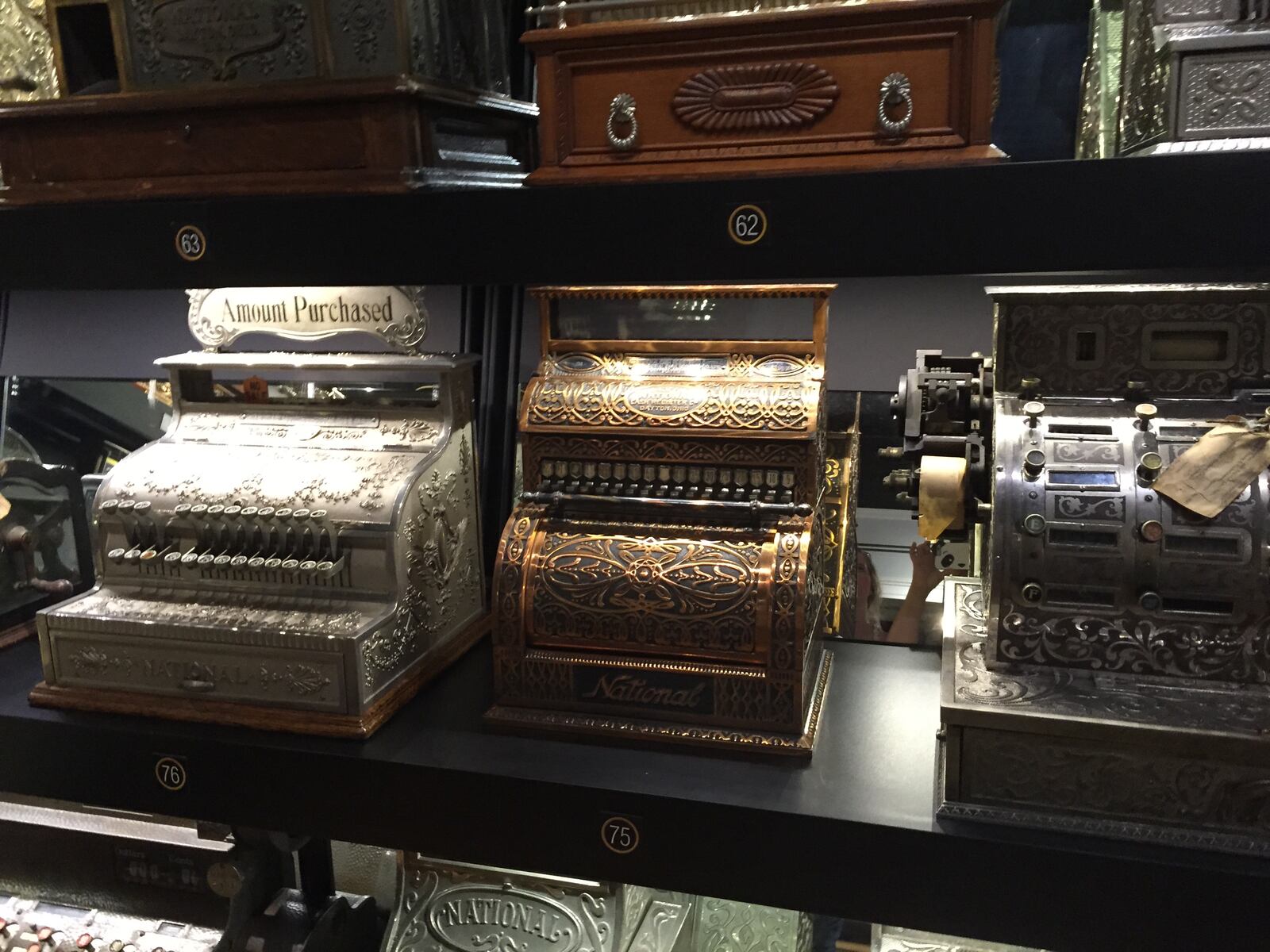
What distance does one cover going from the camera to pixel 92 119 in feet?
5.01

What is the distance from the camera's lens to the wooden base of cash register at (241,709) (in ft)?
5.26

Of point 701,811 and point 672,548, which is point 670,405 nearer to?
point 672,548

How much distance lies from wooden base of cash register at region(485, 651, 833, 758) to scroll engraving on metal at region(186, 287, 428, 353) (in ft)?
2.55

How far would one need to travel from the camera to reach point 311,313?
1.98 metres

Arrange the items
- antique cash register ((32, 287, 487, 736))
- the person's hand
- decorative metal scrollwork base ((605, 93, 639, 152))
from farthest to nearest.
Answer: the person's hand, antique cash register ((32, 287, 487, 736)), decorative metal scrollwork base ((605, 93, 639, 152))

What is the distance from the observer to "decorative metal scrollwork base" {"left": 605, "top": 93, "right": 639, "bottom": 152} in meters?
1.39

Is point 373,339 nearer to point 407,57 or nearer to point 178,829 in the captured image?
point 407,57

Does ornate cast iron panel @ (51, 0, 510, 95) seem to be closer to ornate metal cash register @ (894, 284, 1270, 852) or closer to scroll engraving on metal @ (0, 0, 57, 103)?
scroll engraving on metal @ (0, 0, 57, 103)

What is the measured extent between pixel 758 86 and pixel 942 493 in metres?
0.64

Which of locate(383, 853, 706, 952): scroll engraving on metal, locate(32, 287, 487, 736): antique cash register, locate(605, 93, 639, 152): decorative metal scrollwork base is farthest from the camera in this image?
locate(383, 853, 706, 952): scroll engraving on metal

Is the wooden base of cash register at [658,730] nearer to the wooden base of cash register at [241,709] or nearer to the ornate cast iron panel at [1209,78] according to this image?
the wooden base of cash register at [241,709]

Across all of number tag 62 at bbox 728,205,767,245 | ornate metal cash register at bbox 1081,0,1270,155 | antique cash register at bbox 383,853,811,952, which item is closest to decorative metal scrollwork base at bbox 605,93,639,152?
number tag 62 at bbox 728,205,767,245

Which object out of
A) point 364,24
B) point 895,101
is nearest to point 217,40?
point 364,24

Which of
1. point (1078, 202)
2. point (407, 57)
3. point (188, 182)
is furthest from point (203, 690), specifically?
point (1078, 202)
